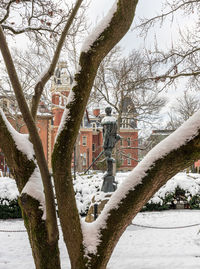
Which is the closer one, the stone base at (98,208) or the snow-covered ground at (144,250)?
the snow-covered ground at (144,250)

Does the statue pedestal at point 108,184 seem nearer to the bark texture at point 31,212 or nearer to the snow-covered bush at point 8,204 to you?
the snow-covered bush at point 8,204

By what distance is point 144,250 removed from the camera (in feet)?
20.4

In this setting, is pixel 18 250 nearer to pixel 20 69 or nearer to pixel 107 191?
pixel 107 191

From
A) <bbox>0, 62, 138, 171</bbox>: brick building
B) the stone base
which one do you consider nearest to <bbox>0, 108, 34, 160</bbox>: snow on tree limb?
the stone base

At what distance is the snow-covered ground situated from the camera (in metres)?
5.29

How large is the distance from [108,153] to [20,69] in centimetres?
1220

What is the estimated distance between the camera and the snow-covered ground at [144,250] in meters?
5.29

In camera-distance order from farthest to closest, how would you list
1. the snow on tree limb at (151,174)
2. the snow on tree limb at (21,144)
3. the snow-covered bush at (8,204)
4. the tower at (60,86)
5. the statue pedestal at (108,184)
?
the tower at (60,86) < the snow-covered bush at (8,204) < the statue pedestal at (108,184) < the snow on tree limb at (21,144) < the snow on tree limb at (151,174)

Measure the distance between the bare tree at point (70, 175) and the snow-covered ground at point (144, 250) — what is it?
3.13 m

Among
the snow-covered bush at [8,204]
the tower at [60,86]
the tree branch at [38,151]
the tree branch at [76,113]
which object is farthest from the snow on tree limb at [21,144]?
the tower at [60,86]

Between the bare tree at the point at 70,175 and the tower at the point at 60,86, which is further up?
the tower at the point at 60,86

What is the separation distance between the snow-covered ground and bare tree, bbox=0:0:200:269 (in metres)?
3.13

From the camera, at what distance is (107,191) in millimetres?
9492

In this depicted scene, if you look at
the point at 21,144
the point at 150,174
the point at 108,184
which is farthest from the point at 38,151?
the point at 108,184
